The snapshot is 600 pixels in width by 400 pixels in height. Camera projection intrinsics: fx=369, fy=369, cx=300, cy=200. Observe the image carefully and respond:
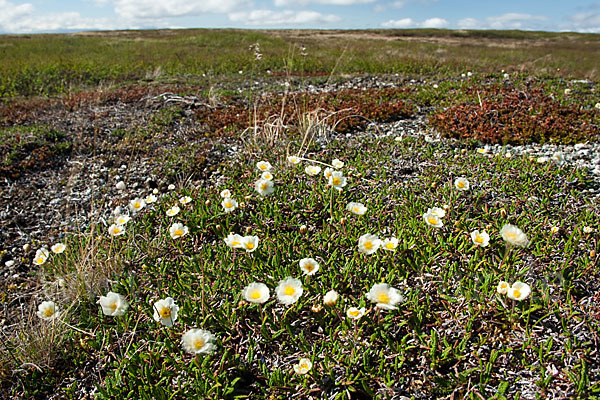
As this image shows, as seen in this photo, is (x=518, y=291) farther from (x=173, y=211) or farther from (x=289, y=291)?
(x=173, y=211)

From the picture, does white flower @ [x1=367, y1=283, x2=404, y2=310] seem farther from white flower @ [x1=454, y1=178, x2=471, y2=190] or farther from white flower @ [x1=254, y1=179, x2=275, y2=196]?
white flower @ [x1=454, y1=178, x2=471, y2=190]

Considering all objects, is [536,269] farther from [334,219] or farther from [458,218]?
[334,219]

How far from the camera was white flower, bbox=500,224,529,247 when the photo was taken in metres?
2.45

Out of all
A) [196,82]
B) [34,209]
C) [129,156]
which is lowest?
[34,209]

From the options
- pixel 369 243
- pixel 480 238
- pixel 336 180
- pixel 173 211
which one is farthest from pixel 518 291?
pixel 173 211

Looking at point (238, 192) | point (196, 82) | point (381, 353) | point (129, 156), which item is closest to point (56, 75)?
point (196, 82)

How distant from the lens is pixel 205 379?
2.30m

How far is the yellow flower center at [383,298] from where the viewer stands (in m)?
2.32

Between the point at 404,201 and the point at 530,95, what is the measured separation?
17.0 feet

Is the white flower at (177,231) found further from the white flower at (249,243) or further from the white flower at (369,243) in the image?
the white flower at (369,243)

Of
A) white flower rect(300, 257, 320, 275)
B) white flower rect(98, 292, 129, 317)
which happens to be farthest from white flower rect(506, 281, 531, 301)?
white flower rect(98, 292, 129, 317)

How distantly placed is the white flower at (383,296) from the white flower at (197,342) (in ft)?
3.36

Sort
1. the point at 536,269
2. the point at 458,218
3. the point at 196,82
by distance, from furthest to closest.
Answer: the point at 196,82, the point at 458,218, the point at 536,269

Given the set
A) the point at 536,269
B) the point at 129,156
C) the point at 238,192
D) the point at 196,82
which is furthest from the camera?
the point at 196,82
